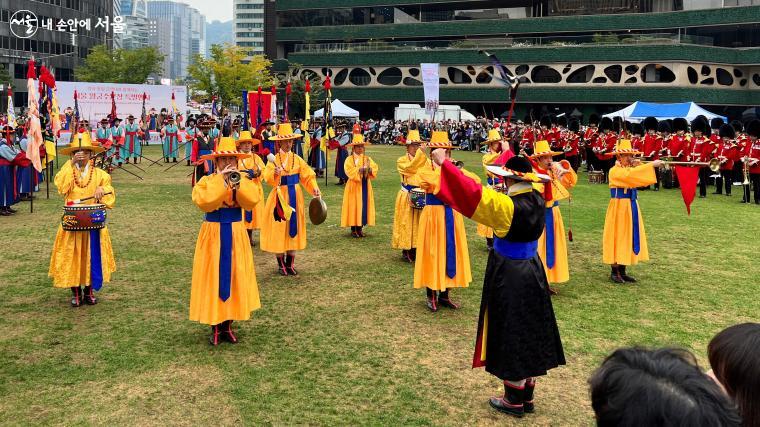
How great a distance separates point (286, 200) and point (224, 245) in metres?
3.21

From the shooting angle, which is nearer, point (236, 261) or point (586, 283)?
point (236, 261)

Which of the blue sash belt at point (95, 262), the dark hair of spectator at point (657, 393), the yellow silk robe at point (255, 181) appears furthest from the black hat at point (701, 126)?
the dark hair of spectator at point (657, 393)

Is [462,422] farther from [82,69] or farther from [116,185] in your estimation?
[82,69]

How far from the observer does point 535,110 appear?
45875mm

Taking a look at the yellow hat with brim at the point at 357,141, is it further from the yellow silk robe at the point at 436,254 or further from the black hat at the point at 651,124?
the black hat at the point at 651,124

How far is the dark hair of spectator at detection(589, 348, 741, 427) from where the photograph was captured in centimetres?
149

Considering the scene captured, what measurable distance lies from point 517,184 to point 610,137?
730 inches

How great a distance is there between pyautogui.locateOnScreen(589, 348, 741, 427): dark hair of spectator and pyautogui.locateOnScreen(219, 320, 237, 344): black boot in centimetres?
552

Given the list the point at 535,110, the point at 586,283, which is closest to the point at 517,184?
the point at 586,283

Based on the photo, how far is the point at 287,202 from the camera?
962cm

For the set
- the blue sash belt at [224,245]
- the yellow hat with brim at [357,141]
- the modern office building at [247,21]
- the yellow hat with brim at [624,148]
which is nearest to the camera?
the blue sash belt at [224,245]

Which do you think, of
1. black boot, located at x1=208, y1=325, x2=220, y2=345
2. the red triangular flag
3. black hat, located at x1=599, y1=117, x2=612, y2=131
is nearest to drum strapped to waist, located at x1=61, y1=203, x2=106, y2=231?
black boot, located at x1=208, y1=325, x2=220, y2=345

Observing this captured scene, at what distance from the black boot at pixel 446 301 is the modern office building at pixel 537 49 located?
1201 inches

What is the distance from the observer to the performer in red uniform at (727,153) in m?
18.1
